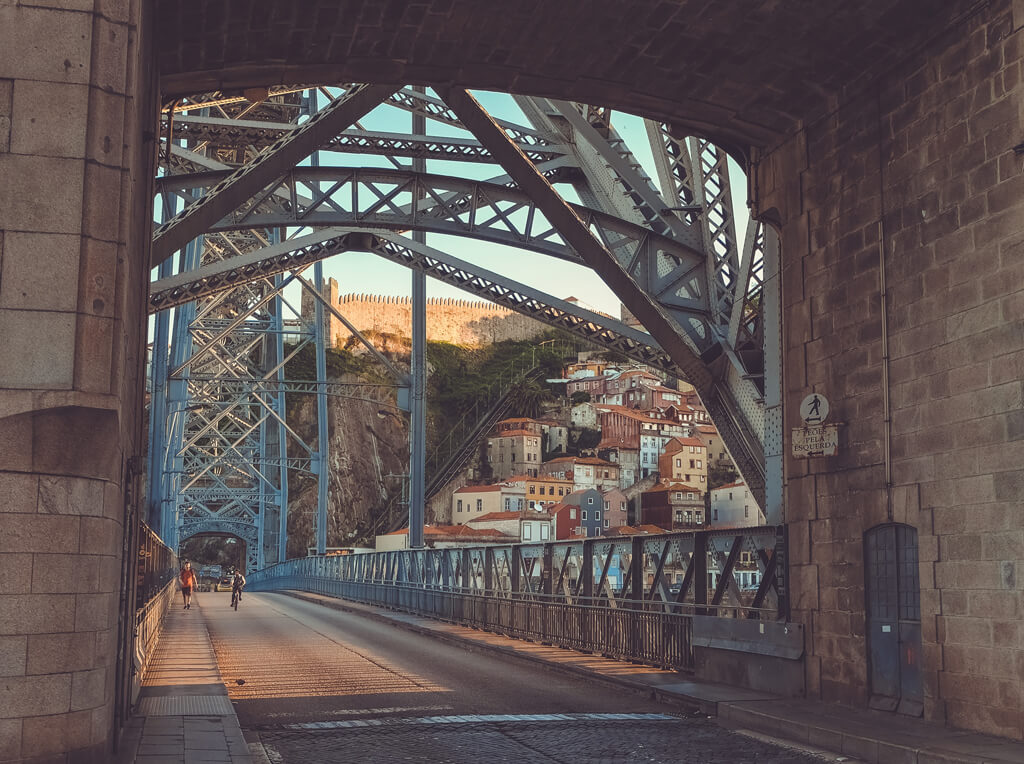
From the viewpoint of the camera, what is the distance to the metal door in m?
11.9

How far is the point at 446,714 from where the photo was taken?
12.6 m

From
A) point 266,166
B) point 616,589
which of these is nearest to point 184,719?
point 266,166

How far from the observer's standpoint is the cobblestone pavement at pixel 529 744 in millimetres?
9984

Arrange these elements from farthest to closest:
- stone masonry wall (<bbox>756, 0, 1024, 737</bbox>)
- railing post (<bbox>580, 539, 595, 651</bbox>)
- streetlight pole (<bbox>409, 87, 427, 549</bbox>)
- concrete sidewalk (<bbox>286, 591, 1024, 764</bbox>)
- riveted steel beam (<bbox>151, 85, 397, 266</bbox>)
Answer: streetlight pole (<bbox>409, 87, 427, 549</bbox>) < railing post (<bbox>580, 539, 595, 651</bbox>) < riveted steel beam (<bbox>151, 85, 397, 266</bbox>) < stone masonry wall (<bbox>756, 0, 1024, 737</bbox>) < concrete sidewalk (<bbox>286, 591, 1024, 764</bbox>)

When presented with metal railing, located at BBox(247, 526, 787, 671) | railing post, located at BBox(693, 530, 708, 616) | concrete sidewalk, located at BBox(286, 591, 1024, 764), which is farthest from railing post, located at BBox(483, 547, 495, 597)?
railing post, located at BBox(693, 530, 708, 616)

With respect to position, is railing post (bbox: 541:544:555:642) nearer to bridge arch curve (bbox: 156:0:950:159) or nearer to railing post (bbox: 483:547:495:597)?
railing post (bbox: 483:547:495:597)

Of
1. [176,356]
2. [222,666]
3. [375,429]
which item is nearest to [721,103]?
[222,666]

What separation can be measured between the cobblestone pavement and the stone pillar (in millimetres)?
2318

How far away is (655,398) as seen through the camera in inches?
6447

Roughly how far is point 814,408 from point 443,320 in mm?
154795

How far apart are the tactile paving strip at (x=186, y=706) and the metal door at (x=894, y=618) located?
22.2 ft

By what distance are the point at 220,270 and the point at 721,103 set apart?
14466 mm

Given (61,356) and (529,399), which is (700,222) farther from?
(529,399)

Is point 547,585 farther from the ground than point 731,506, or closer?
closer
